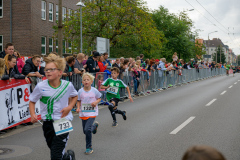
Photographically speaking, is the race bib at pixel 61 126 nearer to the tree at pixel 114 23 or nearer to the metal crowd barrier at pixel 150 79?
the metal crowd barrier at pixel 150 79

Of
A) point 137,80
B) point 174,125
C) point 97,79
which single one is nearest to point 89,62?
point 97,79

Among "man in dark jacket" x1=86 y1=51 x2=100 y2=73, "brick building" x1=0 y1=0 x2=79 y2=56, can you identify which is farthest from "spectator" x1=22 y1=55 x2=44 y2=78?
"brick building" x1=0 y1=0 x2=79 y2=56

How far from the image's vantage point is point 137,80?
17625 millimetres

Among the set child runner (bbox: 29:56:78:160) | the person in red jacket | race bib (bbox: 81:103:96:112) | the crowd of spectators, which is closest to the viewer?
child runner (bbox: 29:56:78:160)

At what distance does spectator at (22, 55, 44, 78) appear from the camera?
394 inches

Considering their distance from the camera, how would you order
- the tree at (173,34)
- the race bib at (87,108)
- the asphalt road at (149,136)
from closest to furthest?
1. the asphalt road at (149,136)
2. the race bib at (87,108)
3. the tree at (173,34)

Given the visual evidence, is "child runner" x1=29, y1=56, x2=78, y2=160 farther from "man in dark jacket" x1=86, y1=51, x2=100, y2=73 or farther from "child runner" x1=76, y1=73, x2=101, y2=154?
"man in dark jacket" x1=86, y1=51, x2=100, y2=73

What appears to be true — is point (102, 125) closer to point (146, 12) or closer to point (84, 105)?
point (84, 105)

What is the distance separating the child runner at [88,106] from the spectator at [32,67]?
3795 mm

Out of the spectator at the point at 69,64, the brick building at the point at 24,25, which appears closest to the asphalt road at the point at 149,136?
the spectator at the point at 69,64

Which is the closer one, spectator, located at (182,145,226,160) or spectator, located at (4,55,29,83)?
spectator, located at (182,145,226,160)

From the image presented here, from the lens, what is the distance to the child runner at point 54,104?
14.8 feet

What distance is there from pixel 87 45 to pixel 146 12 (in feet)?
22.4

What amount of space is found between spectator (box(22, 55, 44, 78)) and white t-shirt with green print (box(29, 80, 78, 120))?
5592mm
